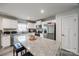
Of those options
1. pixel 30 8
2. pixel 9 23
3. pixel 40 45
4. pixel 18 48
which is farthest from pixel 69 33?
pixel 9 23

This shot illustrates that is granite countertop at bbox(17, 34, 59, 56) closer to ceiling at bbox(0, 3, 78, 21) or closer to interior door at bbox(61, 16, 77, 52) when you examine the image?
interior door at bbox(61, 16, 77, 52)

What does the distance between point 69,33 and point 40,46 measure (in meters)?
0.54

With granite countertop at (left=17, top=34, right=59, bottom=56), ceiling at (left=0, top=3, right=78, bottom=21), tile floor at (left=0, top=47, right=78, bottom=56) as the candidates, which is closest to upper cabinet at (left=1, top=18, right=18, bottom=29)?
ceiling at (left=0, top=3, right=78, bottom=21)

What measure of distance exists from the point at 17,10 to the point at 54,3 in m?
0.62

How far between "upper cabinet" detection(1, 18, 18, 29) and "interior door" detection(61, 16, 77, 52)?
838 mm

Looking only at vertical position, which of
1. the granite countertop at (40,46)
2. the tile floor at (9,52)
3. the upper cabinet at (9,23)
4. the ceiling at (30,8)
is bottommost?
the tile floor at (9,52)

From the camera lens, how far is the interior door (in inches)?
53.9

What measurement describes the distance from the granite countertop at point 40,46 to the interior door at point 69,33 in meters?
0.17

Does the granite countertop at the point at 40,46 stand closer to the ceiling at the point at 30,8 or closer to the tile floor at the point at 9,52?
the tile floor at the point at 9,52

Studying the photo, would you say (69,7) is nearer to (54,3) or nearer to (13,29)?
(54,3)

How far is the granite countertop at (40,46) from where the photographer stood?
1.35m

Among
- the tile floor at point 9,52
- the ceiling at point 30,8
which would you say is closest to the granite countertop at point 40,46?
the tile floor at point 9,52

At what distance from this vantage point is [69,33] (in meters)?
1.40

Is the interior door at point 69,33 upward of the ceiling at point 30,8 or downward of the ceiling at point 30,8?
downward
